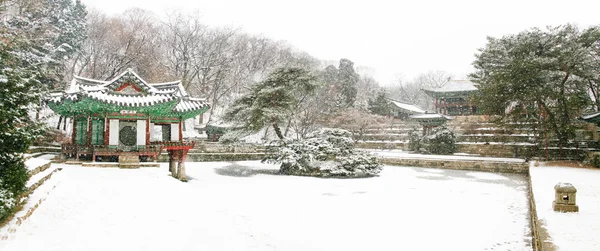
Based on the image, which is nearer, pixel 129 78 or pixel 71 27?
pixel 129 78

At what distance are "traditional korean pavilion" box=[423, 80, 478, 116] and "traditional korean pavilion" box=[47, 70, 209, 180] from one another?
1182 inches

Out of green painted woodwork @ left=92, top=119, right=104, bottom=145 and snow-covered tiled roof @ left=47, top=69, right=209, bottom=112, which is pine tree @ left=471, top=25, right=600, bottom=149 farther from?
green painted woodwork @ left=92, top=119, right=104, bottom=145

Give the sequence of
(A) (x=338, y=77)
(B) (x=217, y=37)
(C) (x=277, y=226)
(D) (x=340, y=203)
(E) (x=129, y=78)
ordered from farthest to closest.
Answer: (A) (x=338, y=77)
(B) (x=217, y=37)
(E) (x=129, y=78)
(D) (x=340, y=203)
(C) (x=277, y=226)

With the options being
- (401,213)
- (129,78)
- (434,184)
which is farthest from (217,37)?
(401,213)

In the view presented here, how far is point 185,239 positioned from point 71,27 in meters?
28.7

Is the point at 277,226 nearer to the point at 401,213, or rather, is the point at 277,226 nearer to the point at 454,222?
the point at 401,213

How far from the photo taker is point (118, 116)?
551 inches

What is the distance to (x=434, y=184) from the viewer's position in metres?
14.5

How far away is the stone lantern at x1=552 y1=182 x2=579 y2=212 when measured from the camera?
6898 mm

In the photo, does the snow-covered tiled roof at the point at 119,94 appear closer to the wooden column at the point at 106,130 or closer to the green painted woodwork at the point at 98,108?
the green painted woodwork at the point at 98,108

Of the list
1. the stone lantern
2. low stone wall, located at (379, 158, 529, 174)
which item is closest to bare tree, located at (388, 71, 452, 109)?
low stone wall, located at (379, 158, 529, 174)

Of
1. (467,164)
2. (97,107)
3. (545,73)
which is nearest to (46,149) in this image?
(97,107)

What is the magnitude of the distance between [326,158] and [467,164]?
895 centimetres

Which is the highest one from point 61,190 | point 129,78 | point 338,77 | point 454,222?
point 338,77
